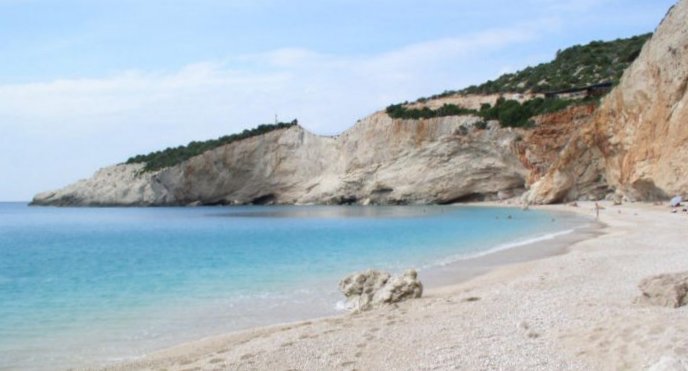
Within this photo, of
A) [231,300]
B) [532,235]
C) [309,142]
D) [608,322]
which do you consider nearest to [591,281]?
[608,322]

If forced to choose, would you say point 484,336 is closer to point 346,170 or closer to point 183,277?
point 183,277

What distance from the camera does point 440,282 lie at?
1393 centimetres

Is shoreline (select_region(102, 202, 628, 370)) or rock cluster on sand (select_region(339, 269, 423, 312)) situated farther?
rock cluster on sand (select_region(339, 269, 423, 312))

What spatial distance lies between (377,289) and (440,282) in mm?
3166

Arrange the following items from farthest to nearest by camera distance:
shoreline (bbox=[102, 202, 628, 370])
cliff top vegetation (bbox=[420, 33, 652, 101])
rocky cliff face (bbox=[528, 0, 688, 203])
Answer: cliff top vegetation (bbox=[420, 33, 652, 101]) < rocky cliff face (bbox=[528, 0, 688, 203]) < shoreline (bbox=[102, 202, 628, 370])

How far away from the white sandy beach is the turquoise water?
1599 millimetres

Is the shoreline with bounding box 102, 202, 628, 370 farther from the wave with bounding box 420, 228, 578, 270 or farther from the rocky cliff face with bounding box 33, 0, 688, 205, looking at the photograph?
the rocky cliff face with bounding box 33, 0, 688, 205

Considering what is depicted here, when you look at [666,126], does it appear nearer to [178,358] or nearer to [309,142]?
[178,358]

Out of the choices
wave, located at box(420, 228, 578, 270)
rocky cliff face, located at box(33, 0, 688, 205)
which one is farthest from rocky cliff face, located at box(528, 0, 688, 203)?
wave, located at box(420, 228, 578, 270)

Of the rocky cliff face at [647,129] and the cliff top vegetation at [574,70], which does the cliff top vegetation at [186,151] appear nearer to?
the cliff top vegetation at [574,70]

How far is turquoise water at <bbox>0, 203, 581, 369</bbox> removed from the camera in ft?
32.5

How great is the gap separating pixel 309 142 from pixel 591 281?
5908 centimetres

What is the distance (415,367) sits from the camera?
6.38 metres

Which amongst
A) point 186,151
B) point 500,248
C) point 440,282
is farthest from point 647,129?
point 186,151
